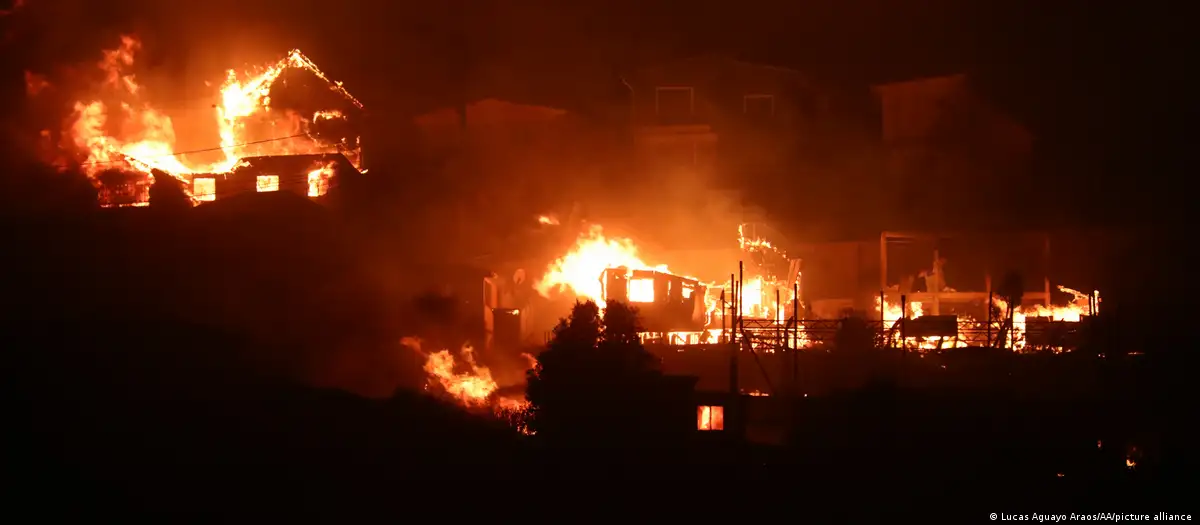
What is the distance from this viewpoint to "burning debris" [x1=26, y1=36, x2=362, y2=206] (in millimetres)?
34812

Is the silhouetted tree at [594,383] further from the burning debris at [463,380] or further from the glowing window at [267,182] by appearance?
the glowing window at [267,182]

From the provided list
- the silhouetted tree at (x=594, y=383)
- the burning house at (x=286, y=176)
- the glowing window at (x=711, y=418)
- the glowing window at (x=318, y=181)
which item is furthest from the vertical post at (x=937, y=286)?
the glowing window at (x=318, y=181)

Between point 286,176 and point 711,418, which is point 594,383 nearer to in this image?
point 711,418

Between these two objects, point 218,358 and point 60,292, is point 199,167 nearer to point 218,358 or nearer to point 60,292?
point 60,292

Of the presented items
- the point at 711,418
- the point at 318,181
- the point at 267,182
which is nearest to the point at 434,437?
the point at 711,418

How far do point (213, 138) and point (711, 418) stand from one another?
27660mm

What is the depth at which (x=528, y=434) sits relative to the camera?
2202 cm

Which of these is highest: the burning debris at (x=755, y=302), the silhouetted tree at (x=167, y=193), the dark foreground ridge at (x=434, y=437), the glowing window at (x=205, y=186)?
the glowing window at (x=205, y=186)

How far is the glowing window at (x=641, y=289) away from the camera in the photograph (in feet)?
106

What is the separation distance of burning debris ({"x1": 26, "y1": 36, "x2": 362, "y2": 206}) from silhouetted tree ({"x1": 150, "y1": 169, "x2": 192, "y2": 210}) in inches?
57.3

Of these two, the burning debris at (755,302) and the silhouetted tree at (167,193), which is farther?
the silhouetted tree at (167,193)

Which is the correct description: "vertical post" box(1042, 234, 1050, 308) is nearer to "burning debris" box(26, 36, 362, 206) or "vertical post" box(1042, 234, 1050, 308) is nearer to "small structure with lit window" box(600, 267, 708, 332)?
"small structure with lit window" box(600, 267, 708, 332)

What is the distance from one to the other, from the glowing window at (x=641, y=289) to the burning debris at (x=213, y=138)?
39.2ft

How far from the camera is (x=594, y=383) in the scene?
21281mm
